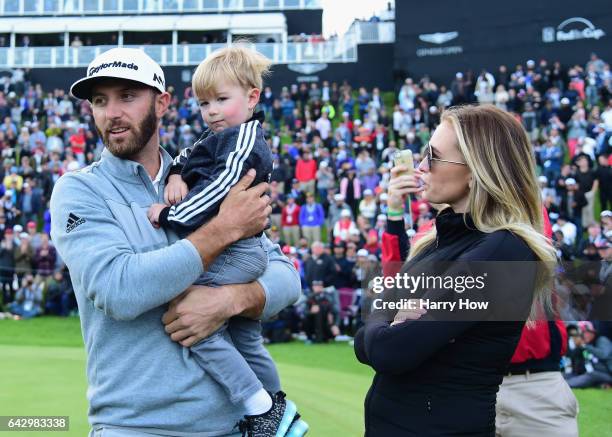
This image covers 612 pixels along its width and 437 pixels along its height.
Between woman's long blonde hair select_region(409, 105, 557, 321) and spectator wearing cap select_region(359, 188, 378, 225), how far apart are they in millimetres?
14301

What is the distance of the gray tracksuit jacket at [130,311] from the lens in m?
2.63

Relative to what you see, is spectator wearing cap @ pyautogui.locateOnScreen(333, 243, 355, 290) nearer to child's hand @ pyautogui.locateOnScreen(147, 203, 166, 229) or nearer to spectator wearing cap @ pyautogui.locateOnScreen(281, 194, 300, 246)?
spectator wearing cap @ pyautogui.locateOnScreen(281, 194, 300, 246)

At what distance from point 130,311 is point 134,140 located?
0.72 metres

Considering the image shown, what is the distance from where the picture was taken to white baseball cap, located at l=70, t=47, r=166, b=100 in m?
2.88

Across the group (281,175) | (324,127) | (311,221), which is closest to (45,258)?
(311,221)

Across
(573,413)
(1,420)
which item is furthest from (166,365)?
(1,420)

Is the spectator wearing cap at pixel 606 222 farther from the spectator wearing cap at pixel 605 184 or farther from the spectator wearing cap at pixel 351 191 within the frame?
the spectator wearing cap at pixel 351 191

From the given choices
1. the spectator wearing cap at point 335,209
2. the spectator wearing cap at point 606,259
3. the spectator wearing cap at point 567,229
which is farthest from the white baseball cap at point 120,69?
the spectator wearing cap at point 335,209

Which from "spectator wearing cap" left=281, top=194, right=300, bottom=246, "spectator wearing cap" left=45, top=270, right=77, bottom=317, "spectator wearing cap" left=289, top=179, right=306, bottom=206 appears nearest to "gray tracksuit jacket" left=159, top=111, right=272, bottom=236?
"spectator wearing cap" left=45, top=270, right=77, bottom=317

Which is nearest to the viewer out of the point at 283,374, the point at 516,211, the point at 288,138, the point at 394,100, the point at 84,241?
the point at 84,241

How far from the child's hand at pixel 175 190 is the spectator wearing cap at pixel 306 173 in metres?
17.3

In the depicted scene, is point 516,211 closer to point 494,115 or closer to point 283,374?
point 494,115

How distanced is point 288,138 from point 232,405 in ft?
75.8

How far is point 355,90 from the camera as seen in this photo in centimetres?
3262
